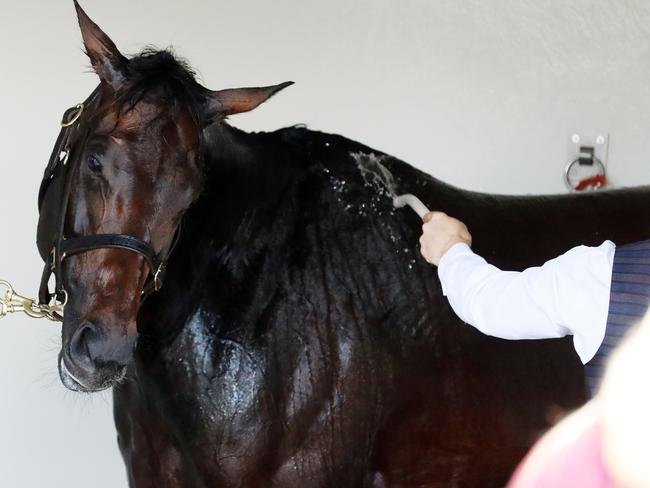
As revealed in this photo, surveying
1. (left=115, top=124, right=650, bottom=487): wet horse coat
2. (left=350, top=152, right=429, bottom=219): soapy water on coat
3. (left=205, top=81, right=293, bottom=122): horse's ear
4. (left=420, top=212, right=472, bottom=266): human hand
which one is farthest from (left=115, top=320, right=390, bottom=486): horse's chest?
(left=420, top=212, right=472, bottom=266): human hand

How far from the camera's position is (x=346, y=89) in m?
3.52

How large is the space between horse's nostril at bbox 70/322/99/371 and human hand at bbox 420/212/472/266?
0.63 m

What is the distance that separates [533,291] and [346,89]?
2280 millimetres

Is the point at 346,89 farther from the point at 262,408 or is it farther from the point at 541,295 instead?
the point at 541,295

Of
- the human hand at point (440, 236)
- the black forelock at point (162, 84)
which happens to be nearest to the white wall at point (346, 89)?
the black forelock at point (162, 84)

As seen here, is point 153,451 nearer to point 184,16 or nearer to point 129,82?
point 129,82

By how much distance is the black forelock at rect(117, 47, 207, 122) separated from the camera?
1896 mm

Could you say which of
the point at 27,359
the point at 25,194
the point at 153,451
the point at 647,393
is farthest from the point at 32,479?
the point at 647,393

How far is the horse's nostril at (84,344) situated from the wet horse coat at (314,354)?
0.30m

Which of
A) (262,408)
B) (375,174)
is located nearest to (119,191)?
(262,408)

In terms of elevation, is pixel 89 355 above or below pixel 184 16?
below

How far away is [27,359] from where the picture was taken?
3090 mm

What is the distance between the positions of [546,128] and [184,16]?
1381mm

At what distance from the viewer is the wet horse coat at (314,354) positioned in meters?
2.06
